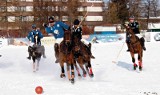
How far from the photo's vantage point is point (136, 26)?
20.1 m

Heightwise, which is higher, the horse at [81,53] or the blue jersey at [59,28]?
the blue jersey at [59,28]

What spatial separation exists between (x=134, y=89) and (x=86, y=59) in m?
4.57

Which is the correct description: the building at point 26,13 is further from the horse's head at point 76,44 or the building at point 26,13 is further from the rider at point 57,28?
the horse's head at point 76,44

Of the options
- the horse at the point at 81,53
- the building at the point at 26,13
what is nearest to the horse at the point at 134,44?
the horse at the point at 81,53

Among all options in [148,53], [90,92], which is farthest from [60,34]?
[148,53]

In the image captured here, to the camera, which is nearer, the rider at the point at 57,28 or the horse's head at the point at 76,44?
the horse's head at the point at 76,44

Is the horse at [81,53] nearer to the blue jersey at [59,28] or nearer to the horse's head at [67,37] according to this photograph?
the blue jersey at [59,28]

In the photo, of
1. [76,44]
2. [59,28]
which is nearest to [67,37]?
[76,44]

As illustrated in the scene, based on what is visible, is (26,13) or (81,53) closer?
(81,53)

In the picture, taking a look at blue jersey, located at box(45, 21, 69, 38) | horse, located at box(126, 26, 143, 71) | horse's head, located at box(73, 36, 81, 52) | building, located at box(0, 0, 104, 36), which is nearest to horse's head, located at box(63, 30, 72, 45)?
horse's head, located at box(73, 36, 81, 52)

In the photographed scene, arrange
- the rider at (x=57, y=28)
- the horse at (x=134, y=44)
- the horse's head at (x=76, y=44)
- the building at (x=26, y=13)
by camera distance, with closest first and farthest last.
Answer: the horse's head at (x=76, y=44), the rider at (x=57, y=28), the horse at (x=134, y=44), the building at (x=26, y=13)

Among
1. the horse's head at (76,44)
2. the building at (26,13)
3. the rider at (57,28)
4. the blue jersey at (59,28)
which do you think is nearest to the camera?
the horse's head at (76,44)

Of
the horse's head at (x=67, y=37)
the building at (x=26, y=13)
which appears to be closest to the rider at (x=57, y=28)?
the horse's head at (x=67, y=37)

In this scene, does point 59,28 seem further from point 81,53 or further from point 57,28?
point 81,53
